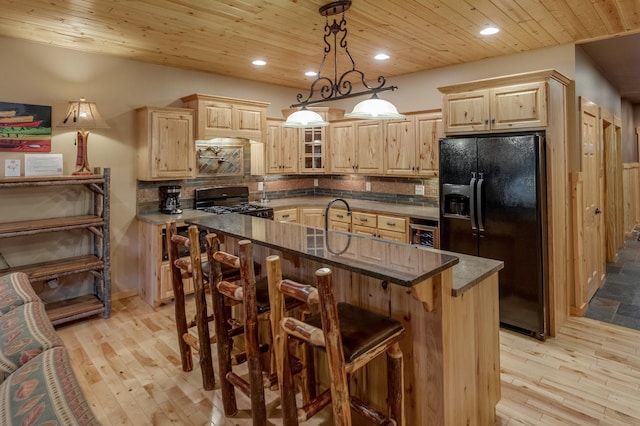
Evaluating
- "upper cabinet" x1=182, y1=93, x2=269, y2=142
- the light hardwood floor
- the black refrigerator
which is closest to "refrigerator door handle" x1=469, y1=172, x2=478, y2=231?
the black refrigerator

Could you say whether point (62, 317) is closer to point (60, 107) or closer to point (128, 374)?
point (128, 374)

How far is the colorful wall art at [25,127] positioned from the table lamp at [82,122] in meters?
0.20

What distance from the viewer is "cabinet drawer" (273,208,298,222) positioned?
506 centimetres

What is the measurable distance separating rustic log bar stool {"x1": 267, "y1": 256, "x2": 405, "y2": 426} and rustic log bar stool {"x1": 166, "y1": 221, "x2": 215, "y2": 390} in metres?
0.89

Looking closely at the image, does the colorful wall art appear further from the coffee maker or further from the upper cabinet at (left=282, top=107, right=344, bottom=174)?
the upper cabinet at (left=282, top=107, right=344, bottom=174)

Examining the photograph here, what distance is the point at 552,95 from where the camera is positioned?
10.6 ft

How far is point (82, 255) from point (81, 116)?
145 cm

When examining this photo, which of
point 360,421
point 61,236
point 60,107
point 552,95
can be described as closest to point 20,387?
point 360,421

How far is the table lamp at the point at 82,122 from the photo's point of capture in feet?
12.3

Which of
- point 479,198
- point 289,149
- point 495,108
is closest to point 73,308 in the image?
point 289,149

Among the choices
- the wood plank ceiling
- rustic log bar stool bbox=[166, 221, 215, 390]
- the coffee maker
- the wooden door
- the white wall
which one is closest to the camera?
rustic log bar stool bbox=[166, 221, 215, 390]

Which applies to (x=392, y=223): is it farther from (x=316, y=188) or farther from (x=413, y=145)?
(x=316, y=188)

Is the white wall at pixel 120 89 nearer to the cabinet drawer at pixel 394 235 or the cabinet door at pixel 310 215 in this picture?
the cabinet drawer at pixel 394 235

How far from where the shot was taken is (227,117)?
186 inches
